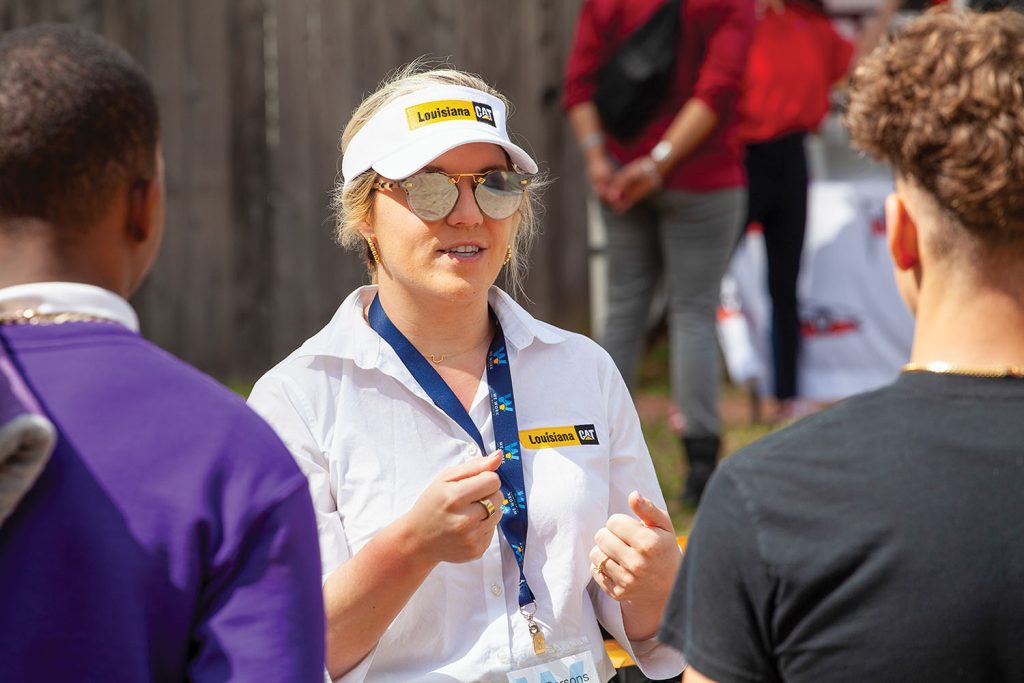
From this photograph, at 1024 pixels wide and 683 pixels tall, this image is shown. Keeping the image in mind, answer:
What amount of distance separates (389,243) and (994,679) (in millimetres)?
1585

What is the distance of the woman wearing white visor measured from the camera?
229 cm

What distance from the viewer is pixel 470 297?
2666 millimetres

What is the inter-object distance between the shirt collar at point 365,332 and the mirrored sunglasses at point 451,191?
0.21m

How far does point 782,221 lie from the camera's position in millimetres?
6117

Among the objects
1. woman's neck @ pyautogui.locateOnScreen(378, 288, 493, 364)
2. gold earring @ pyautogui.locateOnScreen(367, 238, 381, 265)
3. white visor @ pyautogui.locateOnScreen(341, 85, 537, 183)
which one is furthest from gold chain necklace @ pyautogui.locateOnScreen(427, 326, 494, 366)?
white visor @ pyautogui.locateOnScreen(341, 85, 537, 183)

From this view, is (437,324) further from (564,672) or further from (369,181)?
(564,672)

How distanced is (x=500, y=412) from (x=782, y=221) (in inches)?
151

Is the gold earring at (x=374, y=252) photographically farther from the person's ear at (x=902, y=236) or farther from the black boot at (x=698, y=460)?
the black boot at (x=698, y=460)

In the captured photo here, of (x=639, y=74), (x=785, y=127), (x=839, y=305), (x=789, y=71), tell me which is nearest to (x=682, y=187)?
(x=639, y=74)

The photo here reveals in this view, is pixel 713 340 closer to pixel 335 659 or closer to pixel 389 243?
pixel 389 243

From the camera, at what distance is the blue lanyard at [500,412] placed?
8.05ft

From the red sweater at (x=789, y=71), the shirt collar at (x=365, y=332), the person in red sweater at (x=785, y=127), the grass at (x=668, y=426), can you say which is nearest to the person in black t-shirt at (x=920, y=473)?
the shirt collar at (x=365, y=332)

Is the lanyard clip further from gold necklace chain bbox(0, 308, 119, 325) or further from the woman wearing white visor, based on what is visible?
gold necklace chain bbox(0, 308, 119, 325)

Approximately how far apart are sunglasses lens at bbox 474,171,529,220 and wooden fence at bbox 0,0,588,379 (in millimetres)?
4323
